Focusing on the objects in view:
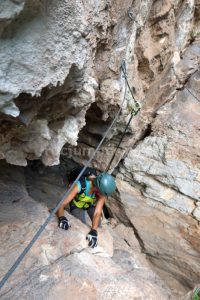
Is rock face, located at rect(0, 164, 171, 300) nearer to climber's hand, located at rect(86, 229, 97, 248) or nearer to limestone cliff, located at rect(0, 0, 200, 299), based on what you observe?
climber's hand, located at rect(86, 229, 97, 248)

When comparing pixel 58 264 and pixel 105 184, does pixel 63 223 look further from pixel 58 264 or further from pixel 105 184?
pixel 105 184

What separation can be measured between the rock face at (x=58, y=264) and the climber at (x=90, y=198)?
0.45ft

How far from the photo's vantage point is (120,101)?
4391mm

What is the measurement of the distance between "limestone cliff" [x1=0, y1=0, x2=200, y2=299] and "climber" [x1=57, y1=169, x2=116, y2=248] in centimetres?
71

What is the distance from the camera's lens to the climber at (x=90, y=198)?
4.09m

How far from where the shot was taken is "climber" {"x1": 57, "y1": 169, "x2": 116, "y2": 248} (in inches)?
161

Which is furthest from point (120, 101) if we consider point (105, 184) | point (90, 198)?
point (90, 198)

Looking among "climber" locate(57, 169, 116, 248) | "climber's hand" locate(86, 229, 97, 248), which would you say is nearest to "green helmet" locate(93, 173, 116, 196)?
"climber" locate(57, 169, 116, 248)

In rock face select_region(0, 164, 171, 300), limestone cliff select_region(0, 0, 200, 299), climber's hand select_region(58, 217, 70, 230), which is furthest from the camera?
climber's hand select_region(58, 217, 70, 230)

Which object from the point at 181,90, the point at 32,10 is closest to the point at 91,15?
the point at 32,10

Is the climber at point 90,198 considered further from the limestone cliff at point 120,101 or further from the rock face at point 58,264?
the limestone cliff at point 120,101

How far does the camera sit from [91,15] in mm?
2633

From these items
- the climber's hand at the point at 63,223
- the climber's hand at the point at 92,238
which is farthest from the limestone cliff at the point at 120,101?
the climber's hand at the point at 92,238

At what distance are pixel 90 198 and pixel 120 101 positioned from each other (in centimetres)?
162
